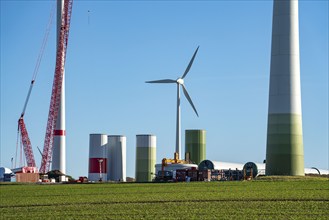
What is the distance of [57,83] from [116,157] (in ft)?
87.3

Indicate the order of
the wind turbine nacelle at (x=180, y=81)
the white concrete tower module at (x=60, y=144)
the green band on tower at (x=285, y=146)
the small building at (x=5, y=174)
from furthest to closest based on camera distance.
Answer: the white concrete tower module at (x=60, y=144) → the small building at (x=5, y=174) → the wind turbine nacelle at (x=180, y=81) → the green band on tower at (x=285, y=146)

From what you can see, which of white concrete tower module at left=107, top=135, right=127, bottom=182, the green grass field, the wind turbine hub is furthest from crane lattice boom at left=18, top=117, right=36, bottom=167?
the green grass field

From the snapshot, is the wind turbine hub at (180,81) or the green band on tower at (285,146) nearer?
the green band on tower at (285,146)

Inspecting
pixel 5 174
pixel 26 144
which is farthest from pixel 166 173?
pixel 26 144

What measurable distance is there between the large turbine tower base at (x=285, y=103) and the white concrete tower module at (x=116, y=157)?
55.1 metres

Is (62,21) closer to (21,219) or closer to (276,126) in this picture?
(276,126)

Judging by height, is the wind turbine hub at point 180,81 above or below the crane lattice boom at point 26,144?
above

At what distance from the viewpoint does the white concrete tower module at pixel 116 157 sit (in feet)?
486

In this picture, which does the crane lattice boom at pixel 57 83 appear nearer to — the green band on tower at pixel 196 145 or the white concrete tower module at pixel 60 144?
the white concrete tower module at pixel 60 144

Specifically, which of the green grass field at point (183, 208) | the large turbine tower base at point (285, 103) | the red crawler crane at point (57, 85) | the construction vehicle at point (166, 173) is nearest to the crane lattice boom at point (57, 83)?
the red crawler crane at point (57, 85)

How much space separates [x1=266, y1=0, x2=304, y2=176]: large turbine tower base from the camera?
96562 mm

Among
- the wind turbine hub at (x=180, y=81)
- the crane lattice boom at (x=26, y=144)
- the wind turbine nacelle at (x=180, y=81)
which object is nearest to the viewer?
the wind turbine nacelle at (x=180, y=81)

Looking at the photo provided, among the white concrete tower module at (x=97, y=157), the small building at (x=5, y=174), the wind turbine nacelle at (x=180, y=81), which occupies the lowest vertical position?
the small building at (x=5, y=174)

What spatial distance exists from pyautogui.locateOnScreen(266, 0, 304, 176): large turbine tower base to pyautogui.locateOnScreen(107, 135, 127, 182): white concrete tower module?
181 feet
